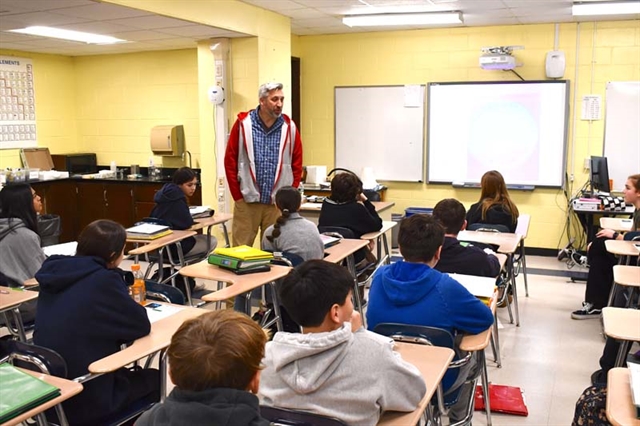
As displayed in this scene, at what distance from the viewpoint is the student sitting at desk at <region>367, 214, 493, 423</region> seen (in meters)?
2.38

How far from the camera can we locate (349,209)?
4762 millimetres

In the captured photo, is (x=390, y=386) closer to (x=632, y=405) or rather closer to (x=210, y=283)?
(x=632, y=405)

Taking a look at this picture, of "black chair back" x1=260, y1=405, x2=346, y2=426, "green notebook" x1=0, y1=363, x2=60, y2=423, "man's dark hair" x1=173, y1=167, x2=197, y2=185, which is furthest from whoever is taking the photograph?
"man's dark hair" x1=173, y1=167, x2=197, y2=185

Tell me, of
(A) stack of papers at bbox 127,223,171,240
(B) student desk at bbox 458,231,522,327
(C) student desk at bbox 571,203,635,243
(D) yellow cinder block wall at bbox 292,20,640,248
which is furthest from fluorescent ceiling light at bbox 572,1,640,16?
(A) stack of papers at bbox 127,223,171,240

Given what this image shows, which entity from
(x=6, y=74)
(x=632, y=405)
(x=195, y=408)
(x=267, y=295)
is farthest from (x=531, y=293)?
(x=6, y=74)

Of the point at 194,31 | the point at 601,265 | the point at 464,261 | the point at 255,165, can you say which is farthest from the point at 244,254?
the point at 194,31

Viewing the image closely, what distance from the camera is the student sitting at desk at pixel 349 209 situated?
15.4 feet

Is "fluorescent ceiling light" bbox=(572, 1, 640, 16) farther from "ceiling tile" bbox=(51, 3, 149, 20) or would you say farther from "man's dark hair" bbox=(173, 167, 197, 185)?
"ceiling tile" bbox=(51, 3, 149, 20)

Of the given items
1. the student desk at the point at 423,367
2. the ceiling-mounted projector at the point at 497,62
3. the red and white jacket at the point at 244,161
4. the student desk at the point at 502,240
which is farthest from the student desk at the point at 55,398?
the ceiling-mounted projector at the point at 497,62

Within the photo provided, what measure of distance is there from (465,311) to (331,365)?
2.91 feet

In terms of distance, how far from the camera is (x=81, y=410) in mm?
2254

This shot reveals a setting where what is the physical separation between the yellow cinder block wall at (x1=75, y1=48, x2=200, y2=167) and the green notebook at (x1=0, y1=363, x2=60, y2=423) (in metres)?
5.87

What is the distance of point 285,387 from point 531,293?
14.6 feet

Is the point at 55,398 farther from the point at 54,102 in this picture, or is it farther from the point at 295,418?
the point at 54,102
